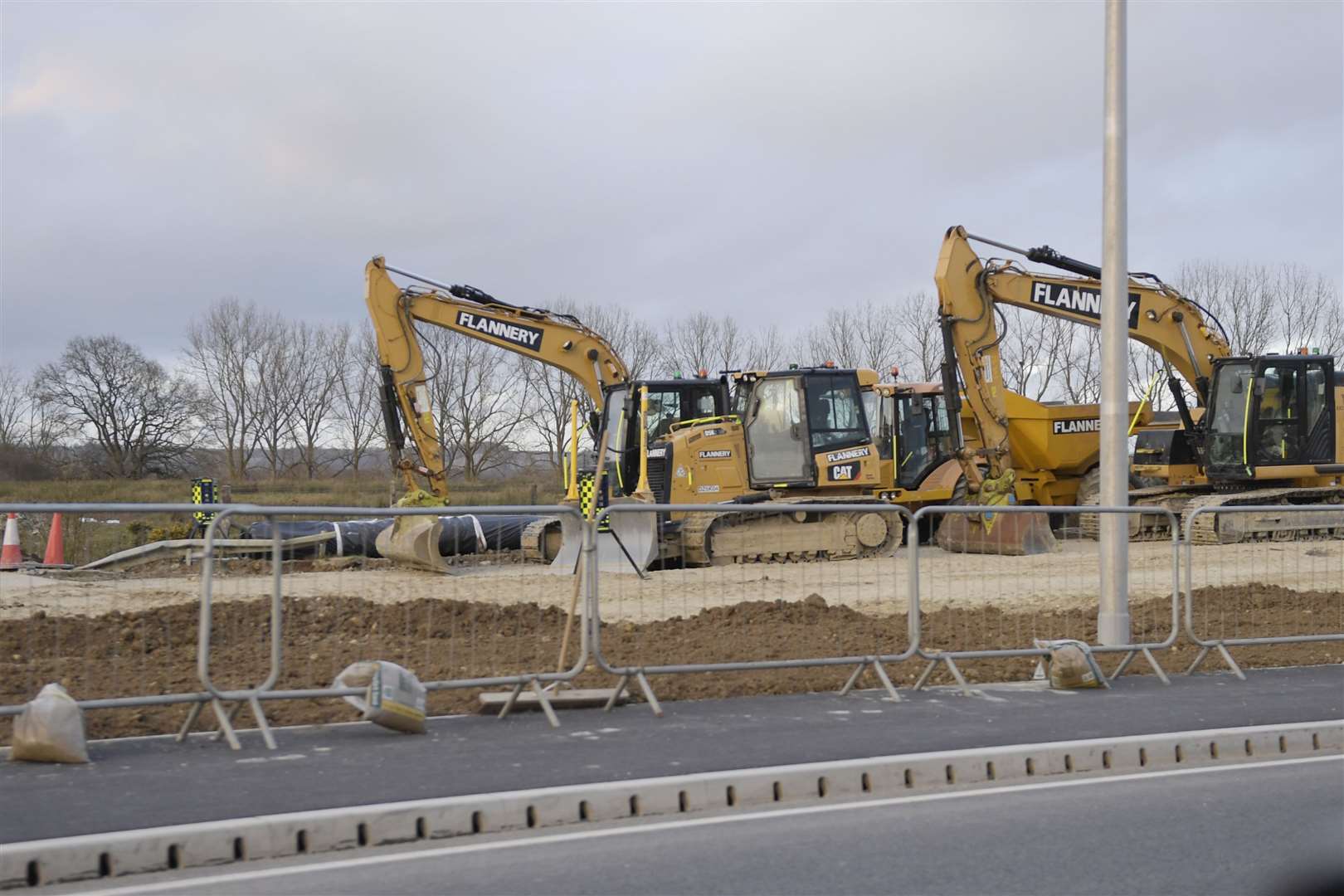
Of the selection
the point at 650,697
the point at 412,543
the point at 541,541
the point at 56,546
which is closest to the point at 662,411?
the point at 412,543

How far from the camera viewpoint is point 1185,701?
924 cm

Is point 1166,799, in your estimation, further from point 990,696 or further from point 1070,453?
point 1070,453

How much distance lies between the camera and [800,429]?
69.2 ft

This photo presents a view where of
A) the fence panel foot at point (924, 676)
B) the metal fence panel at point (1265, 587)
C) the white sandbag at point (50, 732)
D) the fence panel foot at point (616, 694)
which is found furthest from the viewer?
the metal fence panel at point (1265, 587)

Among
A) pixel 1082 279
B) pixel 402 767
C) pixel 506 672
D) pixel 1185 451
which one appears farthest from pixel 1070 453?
pixel 402 767

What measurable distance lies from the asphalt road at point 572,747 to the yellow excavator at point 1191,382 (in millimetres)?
12808

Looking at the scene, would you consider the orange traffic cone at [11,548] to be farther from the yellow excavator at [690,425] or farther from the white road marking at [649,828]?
the yellow excavator at [690,425]

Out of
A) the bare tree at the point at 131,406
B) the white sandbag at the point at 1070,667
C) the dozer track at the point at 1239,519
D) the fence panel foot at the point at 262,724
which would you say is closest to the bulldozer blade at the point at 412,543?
the fence panel foot at the point at 262,724

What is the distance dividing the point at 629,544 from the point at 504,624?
119 centimetres

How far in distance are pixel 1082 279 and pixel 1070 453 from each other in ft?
12.2

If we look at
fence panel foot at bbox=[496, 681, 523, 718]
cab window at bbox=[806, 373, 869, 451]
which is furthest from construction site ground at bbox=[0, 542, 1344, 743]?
cab window at bbox=[806, 373, 869, 451]

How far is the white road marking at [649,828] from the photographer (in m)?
5.49

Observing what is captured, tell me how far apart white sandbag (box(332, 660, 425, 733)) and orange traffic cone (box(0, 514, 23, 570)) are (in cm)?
223

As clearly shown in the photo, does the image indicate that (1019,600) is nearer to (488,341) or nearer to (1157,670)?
(1157,670)
